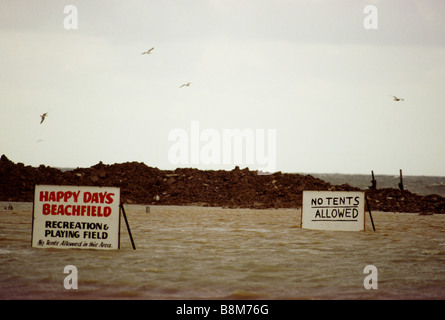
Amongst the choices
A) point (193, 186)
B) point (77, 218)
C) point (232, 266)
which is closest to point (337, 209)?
point (232, 266)

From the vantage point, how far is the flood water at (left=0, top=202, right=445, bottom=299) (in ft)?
24.5

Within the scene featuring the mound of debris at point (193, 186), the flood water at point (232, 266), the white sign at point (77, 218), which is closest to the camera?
the flood water at point (232, 266)

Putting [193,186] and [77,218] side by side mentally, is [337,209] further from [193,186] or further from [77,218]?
[193,186]

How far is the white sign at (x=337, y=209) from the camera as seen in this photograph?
53.4ft

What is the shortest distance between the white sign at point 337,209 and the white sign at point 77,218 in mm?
7479

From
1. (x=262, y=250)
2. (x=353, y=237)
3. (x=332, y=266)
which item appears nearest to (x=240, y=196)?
(x=353, y=237)

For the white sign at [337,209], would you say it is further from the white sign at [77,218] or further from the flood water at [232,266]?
the white sign at [77,218]

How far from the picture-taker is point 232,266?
9836 millimetres

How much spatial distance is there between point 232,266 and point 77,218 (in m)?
3.96

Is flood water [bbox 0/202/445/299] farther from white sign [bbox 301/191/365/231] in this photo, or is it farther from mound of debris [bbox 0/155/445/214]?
mound of debris [bbox 0/155/445/214]

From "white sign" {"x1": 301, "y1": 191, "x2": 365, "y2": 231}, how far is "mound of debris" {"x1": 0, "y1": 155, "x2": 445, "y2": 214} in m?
14.8


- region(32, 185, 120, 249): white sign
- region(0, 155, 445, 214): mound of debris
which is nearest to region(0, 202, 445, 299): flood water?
region(32, 185, 120, 249): white sign

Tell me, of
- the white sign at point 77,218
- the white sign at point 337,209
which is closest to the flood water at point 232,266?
the white sign at point 77,218

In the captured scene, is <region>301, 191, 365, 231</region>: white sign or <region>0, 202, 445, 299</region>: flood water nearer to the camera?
<region>0, 202, 445, 299</region>: flood water
